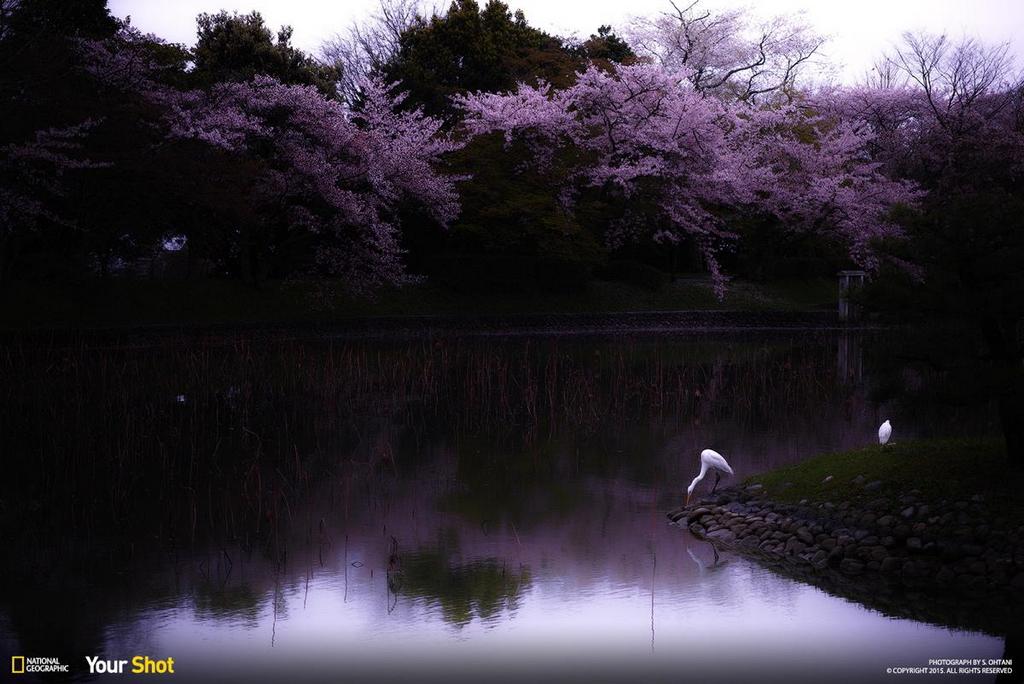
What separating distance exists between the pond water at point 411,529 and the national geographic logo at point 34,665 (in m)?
0.09

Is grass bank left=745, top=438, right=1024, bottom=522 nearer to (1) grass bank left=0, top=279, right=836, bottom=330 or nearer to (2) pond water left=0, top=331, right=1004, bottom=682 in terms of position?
(2) pond water left=0, top=331, right=1004, bottom=682

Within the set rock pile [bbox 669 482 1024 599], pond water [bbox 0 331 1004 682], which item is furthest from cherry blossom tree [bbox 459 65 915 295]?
rock pile [bbox 669 482 1024 599]

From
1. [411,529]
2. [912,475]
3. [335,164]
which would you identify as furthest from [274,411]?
[335,164]

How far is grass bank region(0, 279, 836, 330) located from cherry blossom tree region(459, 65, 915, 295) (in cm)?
191

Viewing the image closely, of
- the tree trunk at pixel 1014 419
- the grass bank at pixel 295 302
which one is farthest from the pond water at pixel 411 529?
the grass bank at pixel 295 302

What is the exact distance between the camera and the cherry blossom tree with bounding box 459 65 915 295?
3491cm

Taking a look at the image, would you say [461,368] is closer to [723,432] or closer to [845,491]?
[723,432]

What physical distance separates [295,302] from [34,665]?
2602 centimetres

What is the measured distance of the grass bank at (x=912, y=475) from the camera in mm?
8852

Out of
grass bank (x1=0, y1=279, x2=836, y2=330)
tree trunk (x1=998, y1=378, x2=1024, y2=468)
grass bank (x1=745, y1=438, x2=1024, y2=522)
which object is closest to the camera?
tree trunk (x1=998, y1=378, x2=1024, y2=468)

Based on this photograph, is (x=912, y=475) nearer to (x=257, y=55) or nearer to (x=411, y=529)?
(x=411, y=529)

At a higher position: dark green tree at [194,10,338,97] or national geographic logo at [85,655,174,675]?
dark green tree at [194,10,338,97]

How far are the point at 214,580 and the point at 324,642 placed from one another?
1.63m

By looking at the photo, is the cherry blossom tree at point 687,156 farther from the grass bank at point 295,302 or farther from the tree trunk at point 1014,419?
the tree trunk at point 1014,419
